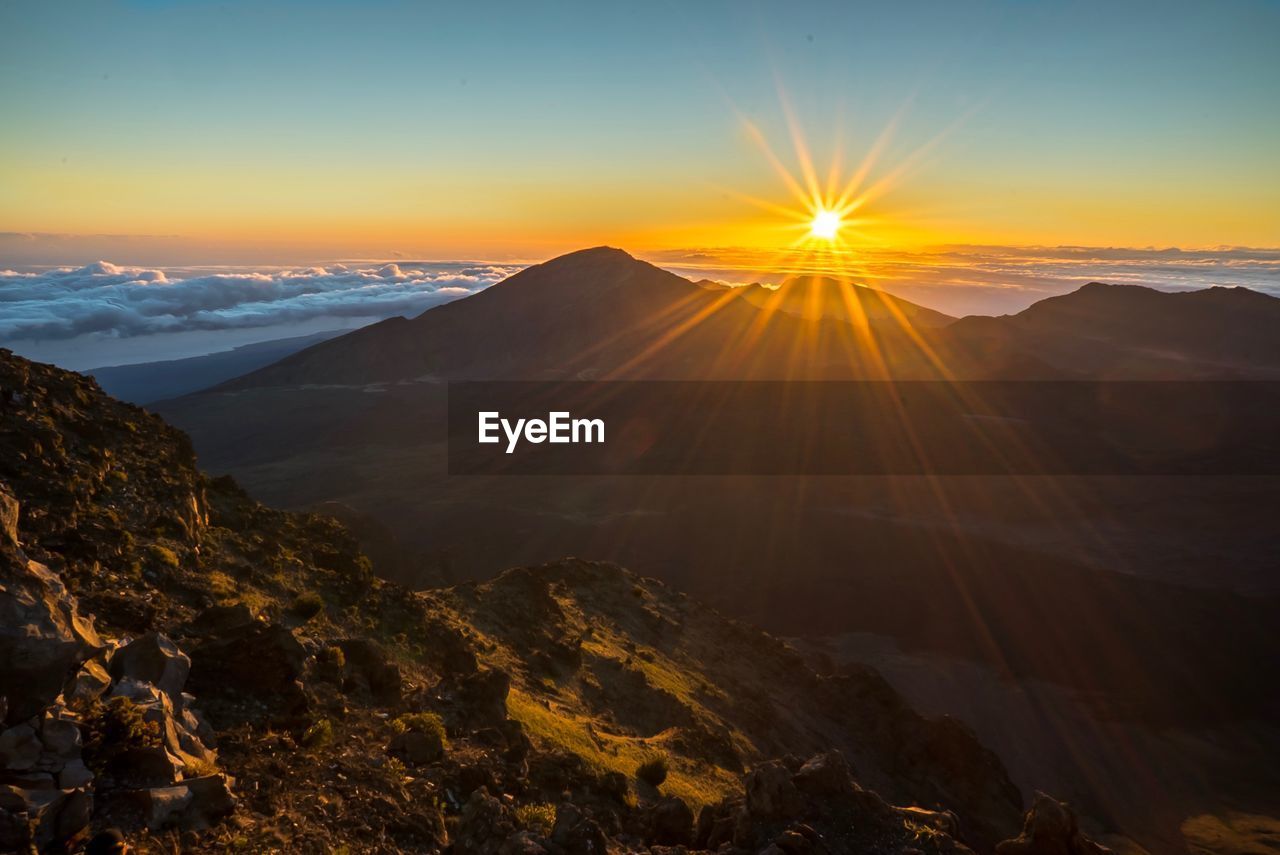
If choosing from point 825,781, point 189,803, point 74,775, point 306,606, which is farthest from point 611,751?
point 74,775

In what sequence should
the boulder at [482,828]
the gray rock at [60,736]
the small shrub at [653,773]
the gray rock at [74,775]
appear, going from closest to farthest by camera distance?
1. the gray rock at [74,775]
2. the gray rock at [60,736]
3. the boulder at [482,828]
4. the small shrub at [653,773]

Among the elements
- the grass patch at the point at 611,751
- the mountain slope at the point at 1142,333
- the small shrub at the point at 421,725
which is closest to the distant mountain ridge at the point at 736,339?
the mountain slope at the point at 1142,333

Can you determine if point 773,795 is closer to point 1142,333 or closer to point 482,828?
point 482,828

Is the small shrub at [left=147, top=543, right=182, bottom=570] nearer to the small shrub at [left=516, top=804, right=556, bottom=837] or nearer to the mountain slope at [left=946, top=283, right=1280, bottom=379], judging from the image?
the small shrub at [left=516, top=804, right=556, bottom=837]

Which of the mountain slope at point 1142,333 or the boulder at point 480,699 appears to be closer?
the boulder at point 480,699

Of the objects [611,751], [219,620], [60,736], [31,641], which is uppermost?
[31,641]

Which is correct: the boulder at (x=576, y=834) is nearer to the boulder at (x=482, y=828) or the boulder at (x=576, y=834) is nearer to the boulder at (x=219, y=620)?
the boulder at (x=482, y=828)

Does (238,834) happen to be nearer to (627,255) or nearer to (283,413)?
(283,413)
